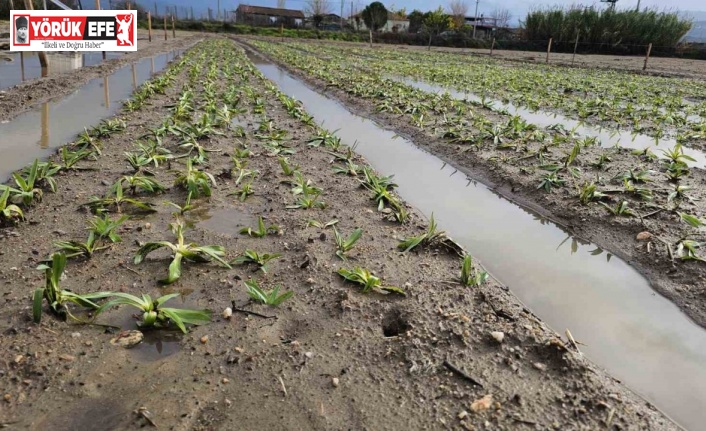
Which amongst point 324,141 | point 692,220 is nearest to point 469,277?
point 692,220

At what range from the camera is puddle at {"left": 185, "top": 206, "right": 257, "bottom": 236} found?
425 centimetres

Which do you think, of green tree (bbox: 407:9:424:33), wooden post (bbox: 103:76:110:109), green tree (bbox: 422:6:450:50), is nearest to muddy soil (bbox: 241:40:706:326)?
wooden post (bbox: 103:76:110:109)

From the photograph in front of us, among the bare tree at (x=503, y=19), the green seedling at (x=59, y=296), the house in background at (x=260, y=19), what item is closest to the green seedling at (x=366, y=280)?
the green seedling at (x=59, y=296)

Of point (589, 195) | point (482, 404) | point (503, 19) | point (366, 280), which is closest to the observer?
point (482, 404)

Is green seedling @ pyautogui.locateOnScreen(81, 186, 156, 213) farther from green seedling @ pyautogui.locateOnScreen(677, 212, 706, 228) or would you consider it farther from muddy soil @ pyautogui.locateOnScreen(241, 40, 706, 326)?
green seedling @ pyautogui.locateOnScreen(677, 212, 706, 228)

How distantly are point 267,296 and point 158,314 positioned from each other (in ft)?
2.14

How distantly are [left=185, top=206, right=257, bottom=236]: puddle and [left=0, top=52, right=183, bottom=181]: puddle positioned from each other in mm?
2721

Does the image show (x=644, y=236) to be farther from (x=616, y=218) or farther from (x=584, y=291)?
(x=584, y=291)

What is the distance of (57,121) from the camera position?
8.53 metres

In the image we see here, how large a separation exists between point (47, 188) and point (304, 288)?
3.19 m

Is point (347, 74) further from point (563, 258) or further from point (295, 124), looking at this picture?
point (563, 258)

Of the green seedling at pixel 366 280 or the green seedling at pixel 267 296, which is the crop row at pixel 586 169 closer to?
the green seedling at pixel 366 280

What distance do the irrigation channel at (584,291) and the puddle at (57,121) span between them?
503 cm

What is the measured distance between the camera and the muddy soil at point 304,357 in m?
2.25
